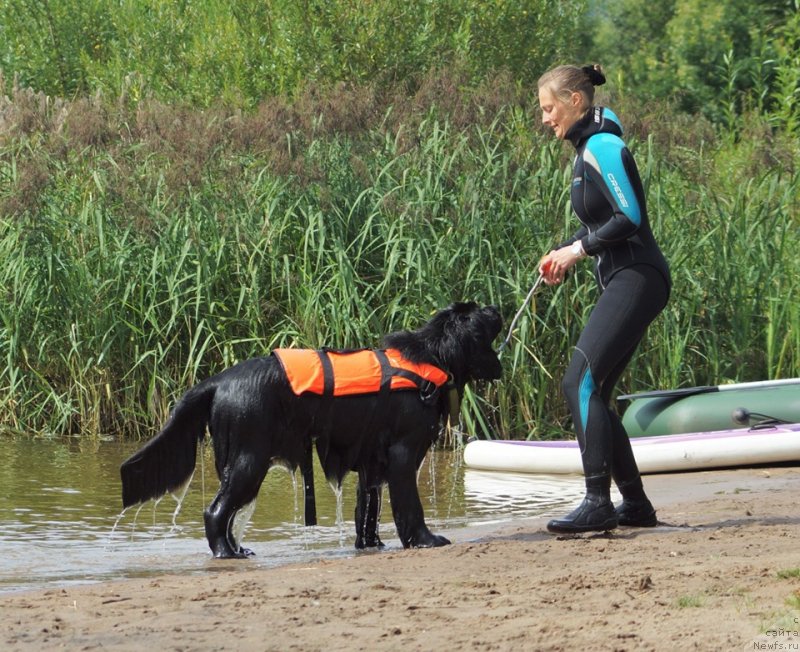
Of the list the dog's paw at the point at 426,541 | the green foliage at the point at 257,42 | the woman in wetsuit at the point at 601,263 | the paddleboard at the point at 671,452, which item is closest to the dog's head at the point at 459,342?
the woman in wetsuit at the point at 601,263

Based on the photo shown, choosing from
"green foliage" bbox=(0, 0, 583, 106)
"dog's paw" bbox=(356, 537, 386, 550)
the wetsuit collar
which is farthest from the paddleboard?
"green foliage" bbox=(0, 0, 583, 106)

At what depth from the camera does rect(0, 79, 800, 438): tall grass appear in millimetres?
8633

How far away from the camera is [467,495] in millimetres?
7555

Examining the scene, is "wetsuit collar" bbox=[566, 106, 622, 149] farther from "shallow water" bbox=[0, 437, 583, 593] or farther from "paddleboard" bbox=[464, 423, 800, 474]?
"paddleboard" bbox=[464, 423, 800, 474]

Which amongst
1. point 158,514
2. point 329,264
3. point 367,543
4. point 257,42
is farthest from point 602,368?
point 257,42

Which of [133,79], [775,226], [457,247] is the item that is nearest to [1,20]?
[133,79]

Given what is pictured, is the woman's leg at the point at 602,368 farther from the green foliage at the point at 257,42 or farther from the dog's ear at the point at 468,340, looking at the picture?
the green foliage at the point at 257,42

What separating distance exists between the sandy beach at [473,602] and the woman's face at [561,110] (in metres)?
1.78

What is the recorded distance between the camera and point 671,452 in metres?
7.84

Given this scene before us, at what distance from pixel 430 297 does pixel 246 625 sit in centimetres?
491

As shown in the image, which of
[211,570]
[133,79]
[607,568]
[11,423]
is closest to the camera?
[607,568]

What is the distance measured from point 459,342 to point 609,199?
37.0 inches

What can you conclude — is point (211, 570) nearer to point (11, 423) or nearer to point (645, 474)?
point (645, 474)

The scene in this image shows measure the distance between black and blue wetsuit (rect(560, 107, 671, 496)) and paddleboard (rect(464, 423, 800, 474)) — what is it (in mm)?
2446
